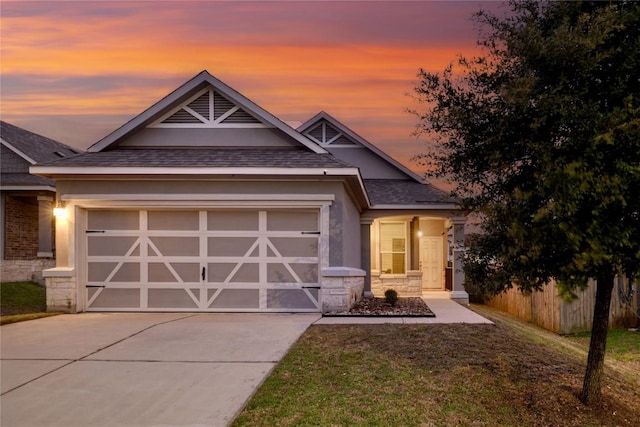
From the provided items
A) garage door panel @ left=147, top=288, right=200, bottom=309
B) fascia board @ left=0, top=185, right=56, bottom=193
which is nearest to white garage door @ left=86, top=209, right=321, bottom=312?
garage door panel @ left=147, top=288, right=200, bottom=309

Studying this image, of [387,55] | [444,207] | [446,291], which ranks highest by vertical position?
[387,55]

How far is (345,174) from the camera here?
37.7 feet

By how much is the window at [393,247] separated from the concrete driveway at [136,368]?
9.07 metres

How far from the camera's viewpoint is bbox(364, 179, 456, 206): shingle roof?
16.5 metres

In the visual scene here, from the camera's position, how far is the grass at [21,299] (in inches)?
558

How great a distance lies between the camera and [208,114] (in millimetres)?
13414

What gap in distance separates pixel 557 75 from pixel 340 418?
444 centimetres

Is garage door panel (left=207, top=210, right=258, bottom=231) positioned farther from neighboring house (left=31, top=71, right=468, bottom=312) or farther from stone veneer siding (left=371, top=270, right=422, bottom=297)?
stone veneer siding (left=371, top=270, right=422, bottom=297)

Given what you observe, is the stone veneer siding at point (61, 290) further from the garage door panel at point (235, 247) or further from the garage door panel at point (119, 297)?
the garage door panel at point (235, 247)

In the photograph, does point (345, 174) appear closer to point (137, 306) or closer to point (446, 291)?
point (137, 306)

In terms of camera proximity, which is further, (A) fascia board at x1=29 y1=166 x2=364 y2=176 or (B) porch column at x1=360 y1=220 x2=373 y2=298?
(B) porch column at x1=360 y1=220 x2=373 y2=298

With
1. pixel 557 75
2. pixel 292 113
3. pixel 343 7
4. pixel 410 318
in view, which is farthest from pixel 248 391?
pixel 292 113

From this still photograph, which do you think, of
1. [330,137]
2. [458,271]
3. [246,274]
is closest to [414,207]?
[458,271]

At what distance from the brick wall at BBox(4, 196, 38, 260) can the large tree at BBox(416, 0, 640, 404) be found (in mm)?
17959
